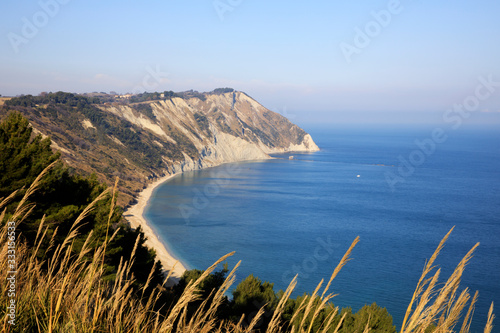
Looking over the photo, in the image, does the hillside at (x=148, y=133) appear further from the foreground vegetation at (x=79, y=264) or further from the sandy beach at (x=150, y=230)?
the foreground vegetation at (x=79, y=264)

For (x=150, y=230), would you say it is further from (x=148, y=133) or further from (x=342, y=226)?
(x=148, y=133)

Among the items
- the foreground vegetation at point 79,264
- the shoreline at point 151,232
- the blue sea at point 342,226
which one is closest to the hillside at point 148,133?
the shoreline at point 151,232

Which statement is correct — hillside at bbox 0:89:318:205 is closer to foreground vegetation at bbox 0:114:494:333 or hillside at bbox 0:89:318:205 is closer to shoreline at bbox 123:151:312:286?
shoreline at bbox 123:151:312:286

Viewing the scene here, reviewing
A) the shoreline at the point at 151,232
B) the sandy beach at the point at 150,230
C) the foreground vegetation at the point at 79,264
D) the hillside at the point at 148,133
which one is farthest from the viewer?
the hillside at the point at 148,133

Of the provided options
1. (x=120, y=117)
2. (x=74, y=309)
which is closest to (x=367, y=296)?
(x=74, y=309)

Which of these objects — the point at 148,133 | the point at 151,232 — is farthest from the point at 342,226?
the point at 148,133

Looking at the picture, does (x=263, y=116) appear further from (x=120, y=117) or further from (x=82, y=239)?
(x=82, y=239)

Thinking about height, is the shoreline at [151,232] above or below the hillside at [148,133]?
below
